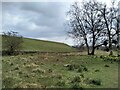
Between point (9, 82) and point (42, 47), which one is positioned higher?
point (42, 47)

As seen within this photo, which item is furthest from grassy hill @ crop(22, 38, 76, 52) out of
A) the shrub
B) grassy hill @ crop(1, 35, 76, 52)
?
the shrub

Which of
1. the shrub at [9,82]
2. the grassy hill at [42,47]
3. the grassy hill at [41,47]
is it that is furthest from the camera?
the grassy hill at [42,47]

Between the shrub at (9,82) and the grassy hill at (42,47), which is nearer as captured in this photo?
the shrub at (9,82)

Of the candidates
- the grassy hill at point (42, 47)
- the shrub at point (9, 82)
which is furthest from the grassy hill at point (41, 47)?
the shrub at point (9, 82)

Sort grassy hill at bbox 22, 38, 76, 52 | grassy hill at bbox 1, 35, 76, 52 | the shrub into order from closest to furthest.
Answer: the shrub → grassy hill at bbox 1, 35, 76, 52 → grassy hill at bbox 22, 38, 76, 52

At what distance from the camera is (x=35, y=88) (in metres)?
13.6

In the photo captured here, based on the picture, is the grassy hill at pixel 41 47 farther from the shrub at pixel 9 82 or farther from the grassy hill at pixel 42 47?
the shrub at pixel 9 82

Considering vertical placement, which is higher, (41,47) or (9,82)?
(41,47)

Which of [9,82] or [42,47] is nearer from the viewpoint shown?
[9,82]

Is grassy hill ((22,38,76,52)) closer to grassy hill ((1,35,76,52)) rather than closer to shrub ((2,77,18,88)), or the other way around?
grassy hill ((1,35,76,52))

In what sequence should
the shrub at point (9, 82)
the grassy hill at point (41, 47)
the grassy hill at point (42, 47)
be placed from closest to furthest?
the shrub at point (9, 82)
the grassy hill at point (41, 47)
the grassy hill at point (42, 47)

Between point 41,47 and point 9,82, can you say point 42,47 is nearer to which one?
point 41,47

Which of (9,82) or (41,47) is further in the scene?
(41,47)

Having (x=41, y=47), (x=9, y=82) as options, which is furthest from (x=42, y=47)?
(x=9, y=82)
